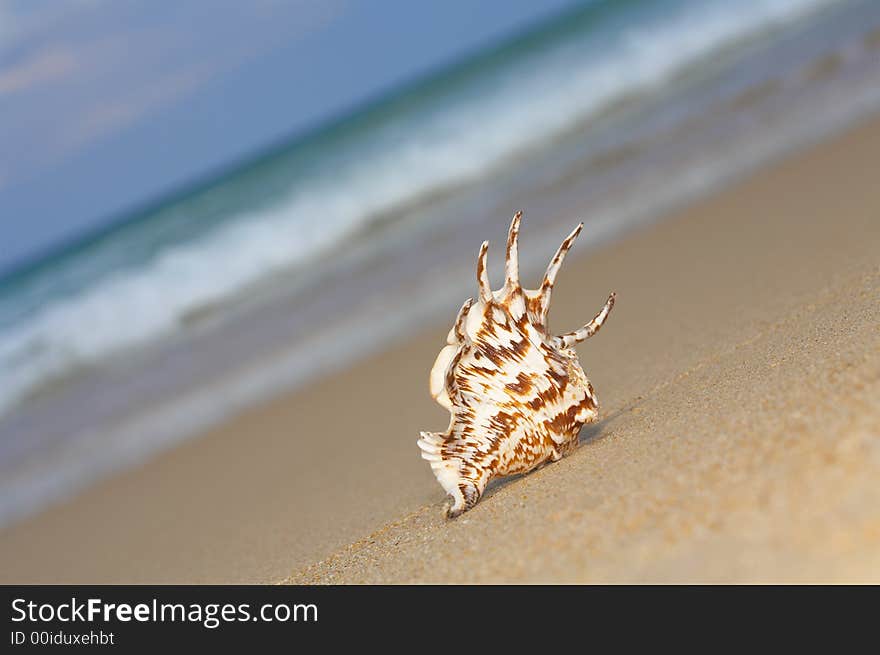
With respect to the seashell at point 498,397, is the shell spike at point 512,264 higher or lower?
higher

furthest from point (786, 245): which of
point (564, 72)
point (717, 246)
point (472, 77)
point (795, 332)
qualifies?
point (472, 77)

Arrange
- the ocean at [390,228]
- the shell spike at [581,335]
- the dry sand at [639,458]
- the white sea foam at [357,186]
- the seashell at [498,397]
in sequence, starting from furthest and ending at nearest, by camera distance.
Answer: the white sea foam at [357,186] → the ocean at [390,228] → the shell spike at [581,335] → the seashell at [498,397] → the dry sand at [639,458]

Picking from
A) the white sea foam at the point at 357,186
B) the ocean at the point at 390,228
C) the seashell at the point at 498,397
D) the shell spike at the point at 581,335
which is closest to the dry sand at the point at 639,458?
the seashell at the point at 498,397

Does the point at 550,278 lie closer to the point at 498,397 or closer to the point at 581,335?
the point at 581,335

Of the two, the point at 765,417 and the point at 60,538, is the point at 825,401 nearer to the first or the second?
the point at 765,417

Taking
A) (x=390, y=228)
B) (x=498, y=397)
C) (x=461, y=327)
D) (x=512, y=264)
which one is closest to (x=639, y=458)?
(x=498, y=397)

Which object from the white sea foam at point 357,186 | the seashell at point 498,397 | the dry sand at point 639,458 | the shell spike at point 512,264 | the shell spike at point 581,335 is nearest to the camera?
the dry sand at point 639,458

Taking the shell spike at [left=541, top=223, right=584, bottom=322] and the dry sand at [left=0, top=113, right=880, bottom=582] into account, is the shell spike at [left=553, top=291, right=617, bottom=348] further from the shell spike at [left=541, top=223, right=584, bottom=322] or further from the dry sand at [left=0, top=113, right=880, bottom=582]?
the dry sand at [left=0, top=113, right=880, bottom=582]

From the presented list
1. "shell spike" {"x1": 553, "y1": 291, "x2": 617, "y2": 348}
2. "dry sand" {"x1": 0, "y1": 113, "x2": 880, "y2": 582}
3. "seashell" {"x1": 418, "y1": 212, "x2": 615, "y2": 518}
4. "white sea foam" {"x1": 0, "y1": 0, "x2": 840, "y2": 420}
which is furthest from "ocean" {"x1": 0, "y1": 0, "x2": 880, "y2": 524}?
"seashell" {"x1": 418, "y1": 212, "x2": 615, "y2": 518}

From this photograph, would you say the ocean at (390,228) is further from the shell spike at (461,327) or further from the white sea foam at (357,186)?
the shell spike at (461,327)
